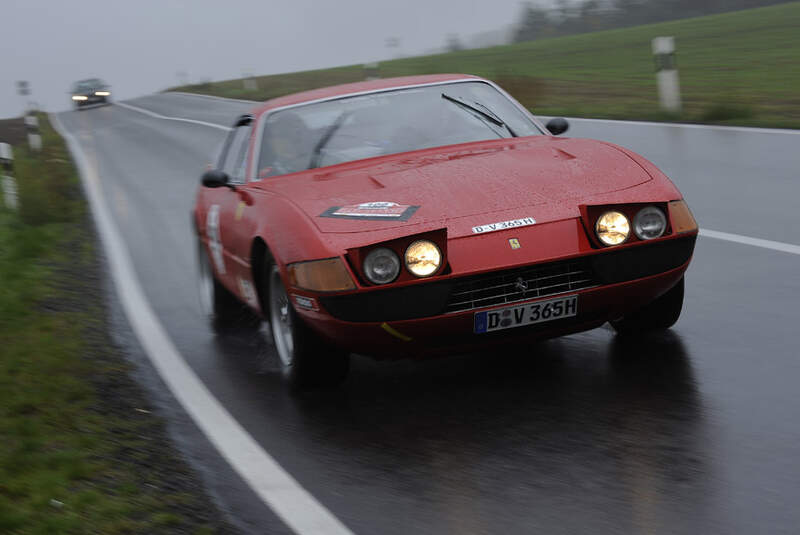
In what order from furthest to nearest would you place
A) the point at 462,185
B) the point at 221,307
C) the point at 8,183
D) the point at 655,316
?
1. the point at 8,183
2. the point at 221,307
3. the point at 655,316
4. the point at 462,185

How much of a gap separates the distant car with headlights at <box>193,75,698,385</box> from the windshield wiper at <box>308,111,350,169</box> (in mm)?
12

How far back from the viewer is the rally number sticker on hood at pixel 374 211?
5.02 meters

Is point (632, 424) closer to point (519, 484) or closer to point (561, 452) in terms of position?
point (561, 452)

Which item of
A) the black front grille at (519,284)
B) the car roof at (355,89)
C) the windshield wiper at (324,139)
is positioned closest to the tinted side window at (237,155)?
the car roof at (355,89)

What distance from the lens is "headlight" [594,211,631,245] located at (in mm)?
4949

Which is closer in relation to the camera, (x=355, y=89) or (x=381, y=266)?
(x=381, y=266)

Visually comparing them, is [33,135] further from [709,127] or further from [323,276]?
[323,276]

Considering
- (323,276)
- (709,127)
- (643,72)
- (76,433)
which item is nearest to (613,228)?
(323,276)

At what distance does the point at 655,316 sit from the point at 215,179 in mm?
2559

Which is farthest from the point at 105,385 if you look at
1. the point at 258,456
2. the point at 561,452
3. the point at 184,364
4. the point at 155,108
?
the point at 155,108

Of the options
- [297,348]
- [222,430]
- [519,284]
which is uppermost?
[519,284]

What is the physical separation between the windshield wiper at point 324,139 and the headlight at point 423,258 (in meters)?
1.59

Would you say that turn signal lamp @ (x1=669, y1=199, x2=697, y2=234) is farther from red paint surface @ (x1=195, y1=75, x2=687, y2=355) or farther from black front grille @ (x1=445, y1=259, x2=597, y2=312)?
black front grille @ (x1=445, y1=259, x2=597, y2=312)

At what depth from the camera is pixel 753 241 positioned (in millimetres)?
7879
